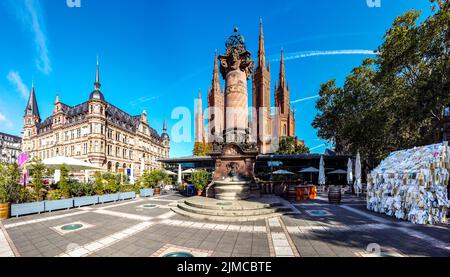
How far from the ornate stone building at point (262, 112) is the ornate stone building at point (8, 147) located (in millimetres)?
105130

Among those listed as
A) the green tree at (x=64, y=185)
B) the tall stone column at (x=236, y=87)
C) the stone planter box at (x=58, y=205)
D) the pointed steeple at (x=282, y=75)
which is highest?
the pointed steeple at (x=282, y=75)

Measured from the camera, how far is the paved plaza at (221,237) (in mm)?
4918

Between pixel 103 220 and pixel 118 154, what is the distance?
46.9m

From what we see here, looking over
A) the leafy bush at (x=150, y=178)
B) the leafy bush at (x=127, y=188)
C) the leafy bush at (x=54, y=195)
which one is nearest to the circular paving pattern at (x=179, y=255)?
Answer: the leafy bush at (x=54, y=195)

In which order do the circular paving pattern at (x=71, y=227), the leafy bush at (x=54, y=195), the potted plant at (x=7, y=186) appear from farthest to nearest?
the leafy bush at (x=54, y=195), the potted plant at (x=7, y=186), the circular paving pattern at (x=71, y=227)

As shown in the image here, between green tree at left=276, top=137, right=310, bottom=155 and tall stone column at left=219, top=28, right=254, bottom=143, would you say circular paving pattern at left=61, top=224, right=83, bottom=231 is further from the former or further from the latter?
green tree at left=276, top=137, right=310, bottom=155

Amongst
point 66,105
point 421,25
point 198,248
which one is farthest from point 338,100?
point 66,105

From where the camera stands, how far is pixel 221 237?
6.02m

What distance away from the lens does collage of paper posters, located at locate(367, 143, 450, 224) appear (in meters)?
7.91

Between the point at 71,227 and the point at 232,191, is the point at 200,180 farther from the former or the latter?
the point at 71,227

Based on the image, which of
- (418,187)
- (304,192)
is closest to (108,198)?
(304,192)

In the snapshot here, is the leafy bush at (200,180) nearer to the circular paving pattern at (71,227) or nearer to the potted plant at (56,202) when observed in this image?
the potted plant at (56,202)

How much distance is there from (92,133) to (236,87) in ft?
133

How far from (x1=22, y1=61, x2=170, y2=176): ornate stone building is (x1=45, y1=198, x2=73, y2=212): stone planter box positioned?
26.8 meters
